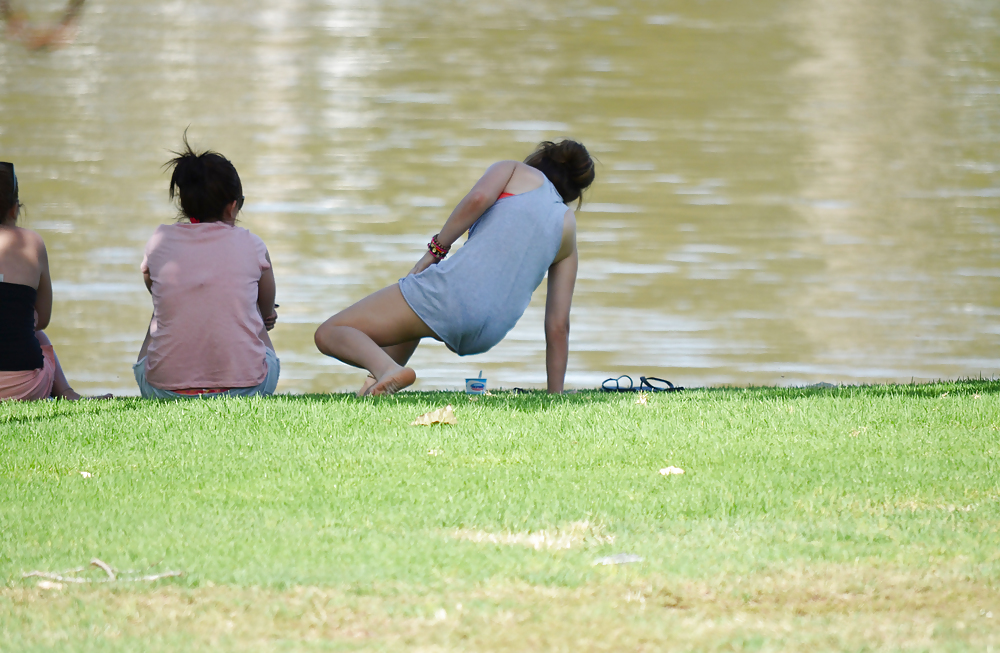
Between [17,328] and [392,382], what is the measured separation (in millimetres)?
1170

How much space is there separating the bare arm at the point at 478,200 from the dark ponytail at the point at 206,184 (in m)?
0.62

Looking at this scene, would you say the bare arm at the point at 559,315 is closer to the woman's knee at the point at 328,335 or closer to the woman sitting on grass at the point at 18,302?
the woman's knee at the point at 328,335

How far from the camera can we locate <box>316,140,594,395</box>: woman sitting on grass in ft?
12.8

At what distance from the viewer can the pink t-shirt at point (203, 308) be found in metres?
3.83

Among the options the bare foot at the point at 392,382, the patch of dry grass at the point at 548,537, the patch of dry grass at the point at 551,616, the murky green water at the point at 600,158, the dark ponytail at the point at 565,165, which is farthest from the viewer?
the murky green water at the point at 600,158

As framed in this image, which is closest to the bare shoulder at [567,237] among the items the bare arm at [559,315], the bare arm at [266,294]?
the bare arm at [559,315]

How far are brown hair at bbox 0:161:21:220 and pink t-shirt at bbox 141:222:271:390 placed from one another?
1.71 ft

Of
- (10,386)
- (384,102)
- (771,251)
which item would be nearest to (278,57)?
(384,102)

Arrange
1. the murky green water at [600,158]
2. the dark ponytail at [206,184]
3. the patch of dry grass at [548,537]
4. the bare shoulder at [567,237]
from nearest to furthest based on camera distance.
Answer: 1. the patch of dry grass at [548,537]
2. the dark ponytail at [206,184]
3. the bare shoulder at [567,237]
4. the murky green water at [600,158]

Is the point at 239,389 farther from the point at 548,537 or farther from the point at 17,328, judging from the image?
the point at 548,537

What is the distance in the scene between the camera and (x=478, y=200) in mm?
3945

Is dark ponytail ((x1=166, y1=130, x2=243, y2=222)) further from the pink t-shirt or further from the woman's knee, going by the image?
the woman's knee

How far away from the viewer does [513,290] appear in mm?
3957

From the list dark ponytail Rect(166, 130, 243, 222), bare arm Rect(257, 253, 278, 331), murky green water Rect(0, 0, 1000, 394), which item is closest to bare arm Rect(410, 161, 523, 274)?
bare arm Rect(257, 253, 278, 331)
